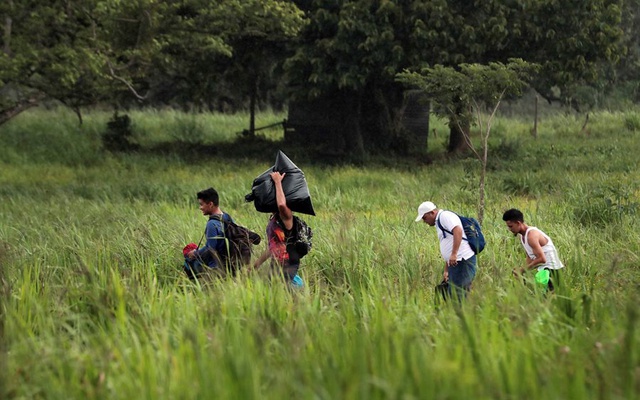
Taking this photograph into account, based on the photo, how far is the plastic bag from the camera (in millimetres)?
7082

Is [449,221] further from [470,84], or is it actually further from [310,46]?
[310,46]

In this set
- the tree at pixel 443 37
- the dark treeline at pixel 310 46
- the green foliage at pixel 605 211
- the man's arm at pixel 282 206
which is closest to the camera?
the man's arm at pixel 282 206

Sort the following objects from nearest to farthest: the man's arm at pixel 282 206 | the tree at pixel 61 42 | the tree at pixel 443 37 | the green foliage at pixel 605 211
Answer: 1. the man's arm at pixel 282 206
2. the green foliage at pixel 605 211
3. the tree at pixel 61 42
4. the tree at pixel 443 37

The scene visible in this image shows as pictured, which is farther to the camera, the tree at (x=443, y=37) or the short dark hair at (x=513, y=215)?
the tree at (x=443, y=37)

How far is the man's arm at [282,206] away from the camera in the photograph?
6.89 m

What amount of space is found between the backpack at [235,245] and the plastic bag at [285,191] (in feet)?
0.96

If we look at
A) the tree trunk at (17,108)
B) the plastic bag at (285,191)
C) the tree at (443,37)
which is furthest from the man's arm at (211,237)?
the tree at (443,37)

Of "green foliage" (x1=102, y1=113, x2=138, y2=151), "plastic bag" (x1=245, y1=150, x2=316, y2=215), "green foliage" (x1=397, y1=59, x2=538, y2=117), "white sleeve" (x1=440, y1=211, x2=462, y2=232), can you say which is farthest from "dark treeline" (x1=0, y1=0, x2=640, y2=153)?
"plastic bag" (x1=245, y1=150, x2=316, y2=215)

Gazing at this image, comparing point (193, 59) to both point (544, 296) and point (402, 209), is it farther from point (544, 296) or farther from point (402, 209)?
point (544, 296)

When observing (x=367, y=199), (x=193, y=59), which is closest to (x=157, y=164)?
(x=193, y=59)

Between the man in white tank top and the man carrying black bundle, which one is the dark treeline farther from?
the man carrying black bundle

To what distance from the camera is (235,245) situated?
23.5ft

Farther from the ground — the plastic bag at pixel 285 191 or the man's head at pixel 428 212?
the plastic bag at pixel 285 191

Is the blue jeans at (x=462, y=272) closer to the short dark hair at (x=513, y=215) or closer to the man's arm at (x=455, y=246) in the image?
the man's arm at (x=455, y=246)
